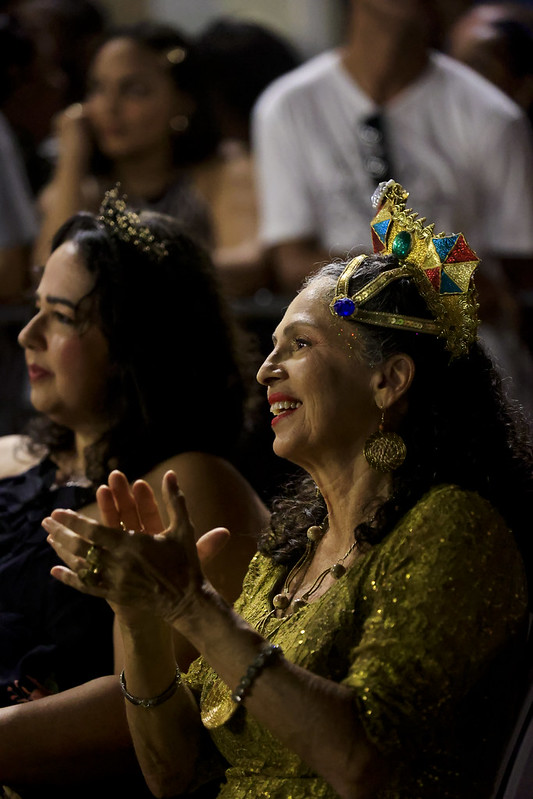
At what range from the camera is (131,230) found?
251 centimetres

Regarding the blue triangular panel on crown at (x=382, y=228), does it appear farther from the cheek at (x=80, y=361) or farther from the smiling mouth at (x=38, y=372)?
the smiling mouth at (x=38, y=372)

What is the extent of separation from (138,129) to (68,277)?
1976mm

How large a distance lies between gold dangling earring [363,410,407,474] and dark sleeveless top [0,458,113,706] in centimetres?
76

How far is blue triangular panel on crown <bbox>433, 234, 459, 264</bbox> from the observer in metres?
1.87

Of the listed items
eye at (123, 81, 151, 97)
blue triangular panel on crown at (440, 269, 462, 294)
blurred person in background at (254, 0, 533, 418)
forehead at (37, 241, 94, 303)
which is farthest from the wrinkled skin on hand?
eye at (123, 81, 151, 97)

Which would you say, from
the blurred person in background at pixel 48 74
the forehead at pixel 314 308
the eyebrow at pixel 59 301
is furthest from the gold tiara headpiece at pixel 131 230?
the blurred person in background at pixel 48 74

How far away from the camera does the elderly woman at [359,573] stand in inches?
61.3

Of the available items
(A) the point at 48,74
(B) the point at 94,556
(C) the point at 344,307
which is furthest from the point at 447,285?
(A) the point at 48,74

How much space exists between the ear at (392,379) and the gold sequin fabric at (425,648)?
176mm

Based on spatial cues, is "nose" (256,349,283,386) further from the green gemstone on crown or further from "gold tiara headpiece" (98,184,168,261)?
"gold tiara headpiece" (98,184,168,261)

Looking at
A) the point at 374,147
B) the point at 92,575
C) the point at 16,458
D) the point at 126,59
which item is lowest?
the point at 16,458

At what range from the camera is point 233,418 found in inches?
99.7

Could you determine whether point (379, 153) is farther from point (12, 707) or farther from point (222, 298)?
point (12, 707)

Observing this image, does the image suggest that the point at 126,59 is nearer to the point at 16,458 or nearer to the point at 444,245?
the point at 16,458
